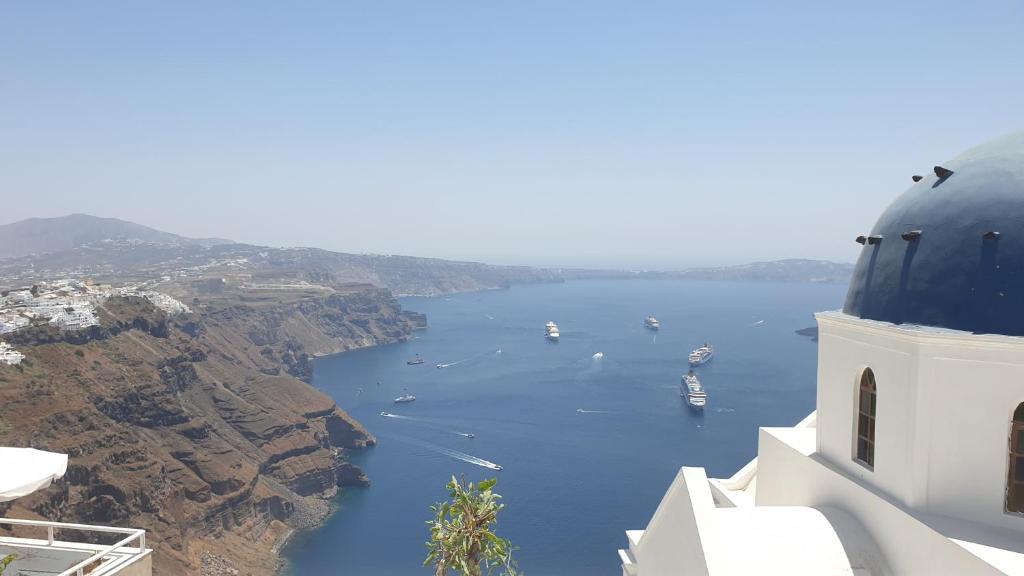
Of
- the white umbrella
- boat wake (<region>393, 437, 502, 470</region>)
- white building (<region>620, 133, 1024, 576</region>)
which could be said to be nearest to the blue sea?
boat wake (<region>393, 437, 502, 470</region>)

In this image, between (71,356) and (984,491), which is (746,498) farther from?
(71,356)

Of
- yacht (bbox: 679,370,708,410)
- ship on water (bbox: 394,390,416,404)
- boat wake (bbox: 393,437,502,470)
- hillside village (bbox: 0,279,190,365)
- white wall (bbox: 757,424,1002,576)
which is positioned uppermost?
white wall (bbox: 757,424,1002,576)

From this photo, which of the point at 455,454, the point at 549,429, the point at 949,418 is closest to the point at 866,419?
the point at 949,418

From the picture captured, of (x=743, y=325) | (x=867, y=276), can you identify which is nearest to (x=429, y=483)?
(x=867, y=276)

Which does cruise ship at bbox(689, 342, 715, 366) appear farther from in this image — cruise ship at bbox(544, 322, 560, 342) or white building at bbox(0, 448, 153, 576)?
white building at bbox(0, 448, 153, 576)

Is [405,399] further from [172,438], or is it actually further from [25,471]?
[25,471]

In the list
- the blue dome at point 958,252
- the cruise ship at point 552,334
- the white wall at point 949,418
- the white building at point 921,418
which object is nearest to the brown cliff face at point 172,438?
the white building at point 921,418
